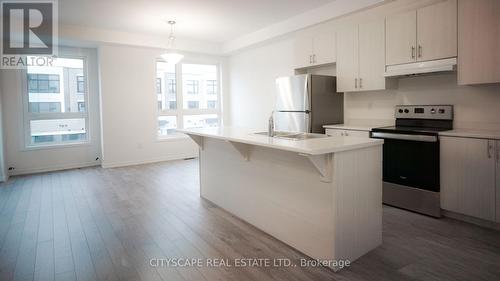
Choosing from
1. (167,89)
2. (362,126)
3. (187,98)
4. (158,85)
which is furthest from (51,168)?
(362,126)

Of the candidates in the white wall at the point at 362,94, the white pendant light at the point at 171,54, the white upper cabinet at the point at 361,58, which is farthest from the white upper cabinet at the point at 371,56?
the white pendant light at the point at 171,54

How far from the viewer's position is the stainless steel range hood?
3.21m

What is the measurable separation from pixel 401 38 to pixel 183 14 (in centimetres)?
323

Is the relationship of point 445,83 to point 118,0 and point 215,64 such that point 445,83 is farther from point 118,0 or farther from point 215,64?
point 215,64

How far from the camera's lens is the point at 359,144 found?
229 cm

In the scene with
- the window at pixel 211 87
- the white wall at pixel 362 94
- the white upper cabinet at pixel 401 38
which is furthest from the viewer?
the window at pixel 211 87

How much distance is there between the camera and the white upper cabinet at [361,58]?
3.93m

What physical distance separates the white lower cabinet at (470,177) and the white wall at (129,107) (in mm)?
5465

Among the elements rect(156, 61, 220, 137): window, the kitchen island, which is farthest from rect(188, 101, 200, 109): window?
the kitchen island

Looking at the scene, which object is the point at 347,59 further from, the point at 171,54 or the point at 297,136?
the point at 171,54

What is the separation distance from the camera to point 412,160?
334cm

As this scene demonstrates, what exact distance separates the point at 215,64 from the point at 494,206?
6.32 metres

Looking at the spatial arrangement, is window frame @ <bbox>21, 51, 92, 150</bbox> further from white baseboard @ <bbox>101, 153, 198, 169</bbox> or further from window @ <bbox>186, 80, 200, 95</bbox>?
window @ <bbox>186, 80, 200, 95</bbox>

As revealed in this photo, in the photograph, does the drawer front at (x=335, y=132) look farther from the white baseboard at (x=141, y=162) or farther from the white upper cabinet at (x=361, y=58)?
the white baseboard at (x=141, y=162)
